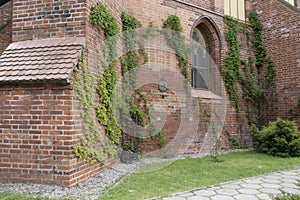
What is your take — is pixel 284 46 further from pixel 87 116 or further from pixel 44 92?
pixel 44 92

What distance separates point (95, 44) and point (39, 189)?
268 centimetres

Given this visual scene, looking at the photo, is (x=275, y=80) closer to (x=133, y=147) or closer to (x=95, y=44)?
(x=133, y=147)

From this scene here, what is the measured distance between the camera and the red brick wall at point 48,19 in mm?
4590

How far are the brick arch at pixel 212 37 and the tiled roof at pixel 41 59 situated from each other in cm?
537

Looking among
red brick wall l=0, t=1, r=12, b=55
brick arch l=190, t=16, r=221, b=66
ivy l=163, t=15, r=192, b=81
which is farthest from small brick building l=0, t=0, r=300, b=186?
brick arch l=190, t=16, r=221, b=66

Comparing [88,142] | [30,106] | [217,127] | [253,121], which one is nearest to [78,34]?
[30,106]

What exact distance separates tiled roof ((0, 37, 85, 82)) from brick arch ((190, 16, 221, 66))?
5.37m

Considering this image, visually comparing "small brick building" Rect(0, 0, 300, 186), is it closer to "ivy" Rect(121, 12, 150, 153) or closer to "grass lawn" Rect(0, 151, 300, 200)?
"grass lawn" Rect(0, 151, 300, 200)

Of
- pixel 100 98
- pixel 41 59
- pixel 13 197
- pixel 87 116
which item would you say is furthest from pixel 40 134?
pixel 100 98

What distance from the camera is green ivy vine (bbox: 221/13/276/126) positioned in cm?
892

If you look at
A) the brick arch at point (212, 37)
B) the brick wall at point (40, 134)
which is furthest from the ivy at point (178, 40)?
the brick wall at point (40, 134)

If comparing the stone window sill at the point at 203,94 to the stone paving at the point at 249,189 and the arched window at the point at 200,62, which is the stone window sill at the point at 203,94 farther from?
the stone paving at the point at 249,189

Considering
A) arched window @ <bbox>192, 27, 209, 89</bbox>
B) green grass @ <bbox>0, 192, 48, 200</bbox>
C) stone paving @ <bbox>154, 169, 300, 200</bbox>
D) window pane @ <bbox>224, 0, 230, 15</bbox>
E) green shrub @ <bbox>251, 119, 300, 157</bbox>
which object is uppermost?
window pane @ <bbox>224, 0, 230, 15</bbox>

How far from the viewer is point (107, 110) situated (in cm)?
540
